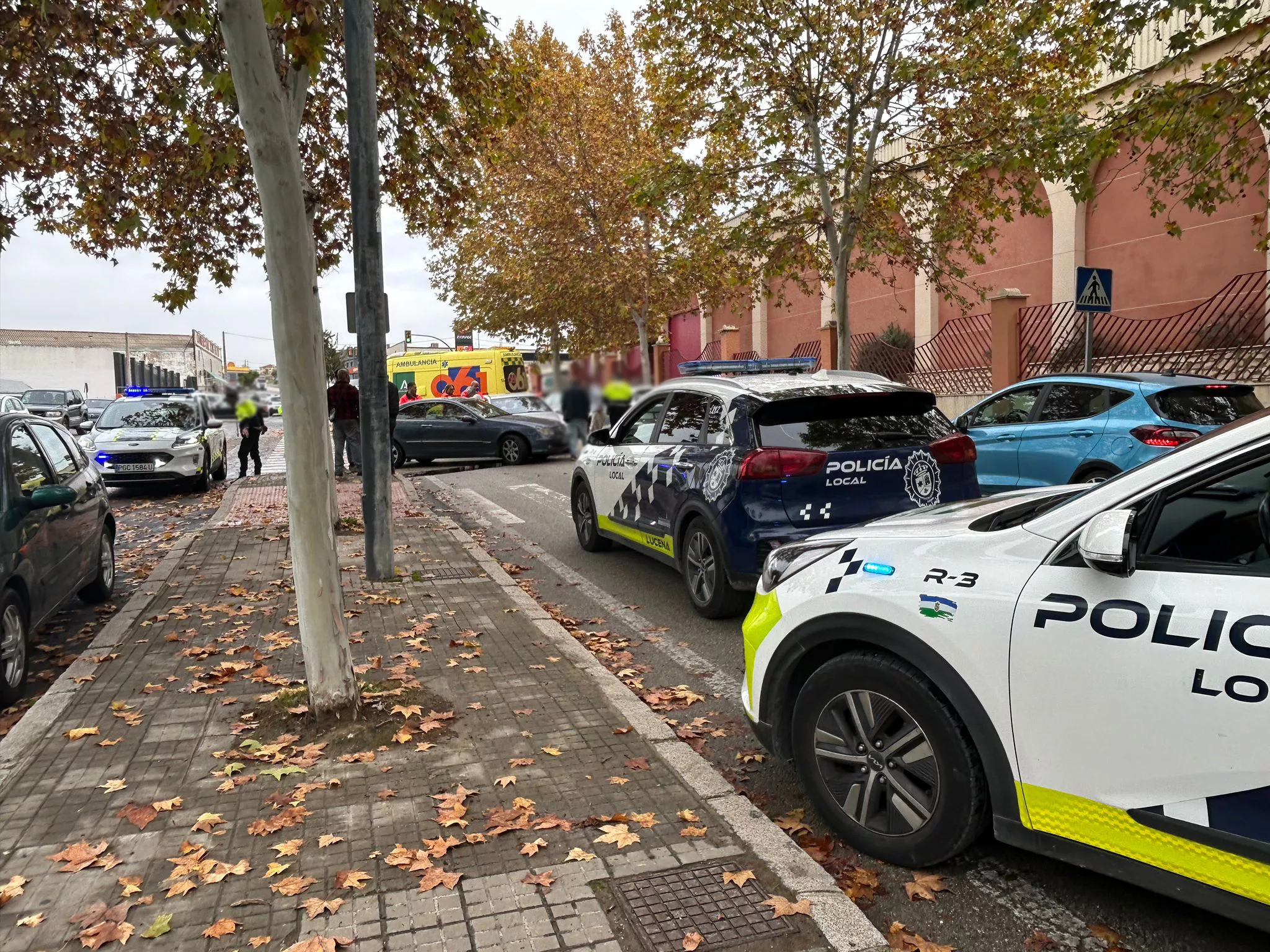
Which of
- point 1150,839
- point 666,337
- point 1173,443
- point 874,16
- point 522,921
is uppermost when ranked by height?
point 874,16

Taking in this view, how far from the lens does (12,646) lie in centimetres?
529

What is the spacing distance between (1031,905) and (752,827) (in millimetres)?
943

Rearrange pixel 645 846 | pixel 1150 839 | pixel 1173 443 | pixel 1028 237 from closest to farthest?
pixel 1150 839
pixel 645 846
pixel 1173 443
pixel 1028 237

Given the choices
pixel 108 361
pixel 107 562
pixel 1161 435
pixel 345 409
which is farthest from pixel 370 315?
pixel 108 361

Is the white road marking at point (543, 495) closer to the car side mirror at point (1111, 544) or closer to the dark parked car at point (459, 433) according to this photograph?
the dark parked car at point (459, 433)

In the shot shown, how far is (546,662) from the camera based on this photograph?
5.54 m

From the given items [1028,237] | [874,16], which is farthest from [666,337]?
[1028,237]

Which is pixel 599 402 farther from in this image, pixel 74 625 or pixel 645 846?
pixel 74 625

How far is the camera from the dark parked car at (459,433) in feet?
39.4

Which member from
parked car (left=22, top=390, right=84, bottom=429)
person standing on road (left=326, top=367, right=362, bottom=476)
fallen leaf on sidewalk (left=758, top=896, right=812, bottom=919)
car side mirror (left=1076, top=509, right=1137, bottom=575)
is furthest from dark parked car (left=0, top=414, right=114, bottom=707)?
parked car (left=22, top=390, right=84, bottom=429)

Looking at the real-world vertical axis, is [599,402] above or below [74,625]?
above

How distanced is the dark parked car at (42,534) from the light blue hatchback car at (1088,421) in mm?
7795

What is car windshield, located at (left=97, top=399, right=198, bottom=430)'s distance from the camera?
14.8 m

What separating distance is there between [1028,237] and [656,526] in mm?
14995
